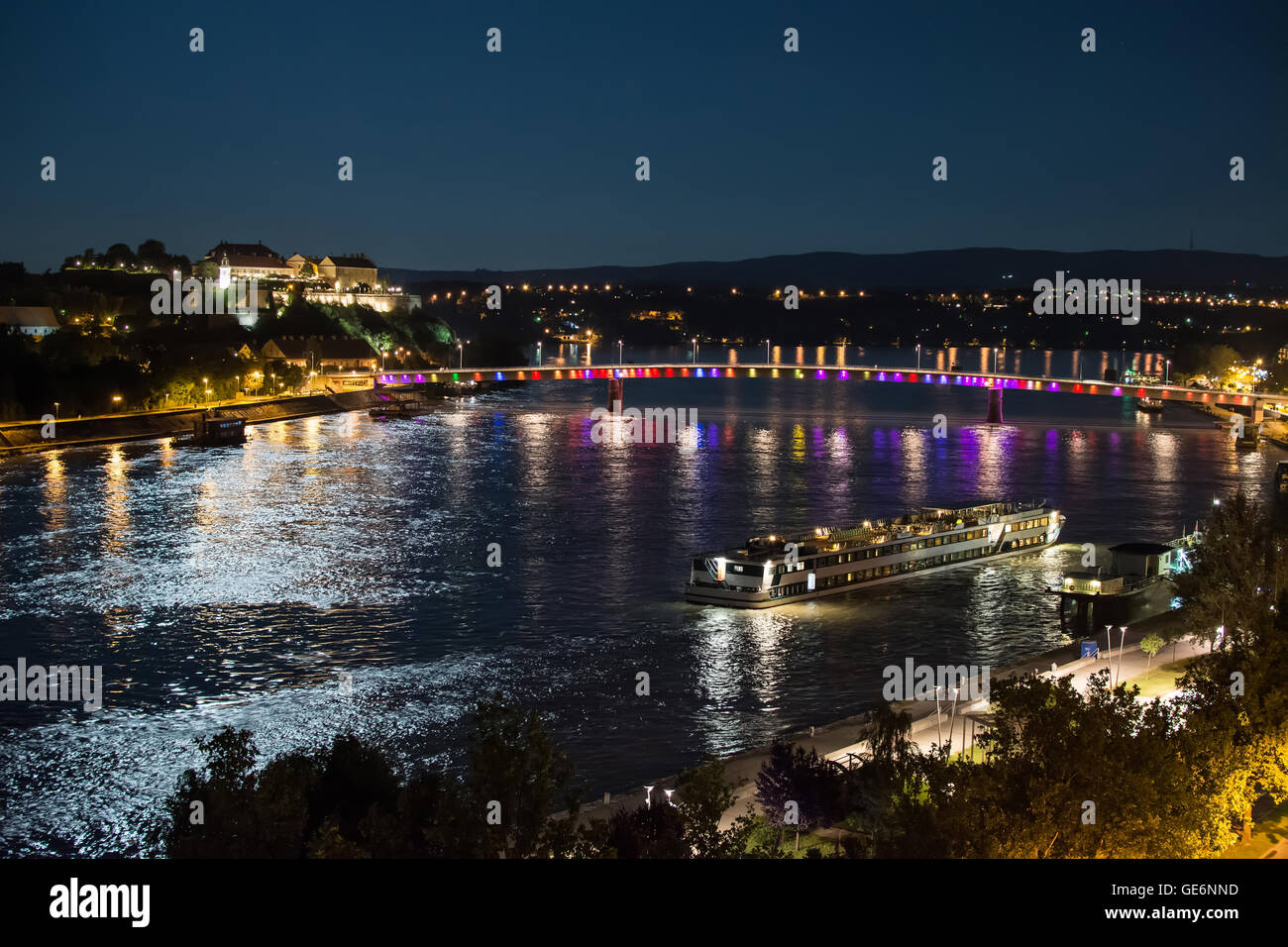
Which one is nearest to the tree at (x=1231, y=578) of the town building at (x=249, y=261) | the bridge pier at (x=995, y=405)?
the bridge pier at (x=995, y=405)

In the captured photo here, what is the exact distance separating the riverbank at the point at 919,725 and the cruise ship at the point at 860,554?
3242 mm

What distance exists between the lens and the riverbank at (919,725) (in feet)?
23.9

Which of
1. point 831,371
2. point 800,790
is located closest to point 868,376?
point 831,371

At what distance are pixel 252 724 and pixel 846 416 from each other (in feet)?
107

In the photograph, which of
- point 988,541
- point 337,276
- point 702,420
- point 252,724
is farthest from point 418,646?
point 337,276

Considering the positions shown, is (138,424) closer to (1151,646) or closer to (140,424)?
(140,424)

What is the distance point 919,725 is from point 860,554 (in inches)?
265

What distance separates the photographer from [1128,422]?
127ft

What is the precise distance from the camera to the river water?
948cm

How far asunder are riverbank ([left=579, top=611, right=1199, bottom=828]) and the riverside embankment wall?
2223 centimetres

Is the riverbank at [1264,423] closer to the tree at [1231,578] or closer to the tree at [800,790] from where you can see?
the tree at [1231,578]

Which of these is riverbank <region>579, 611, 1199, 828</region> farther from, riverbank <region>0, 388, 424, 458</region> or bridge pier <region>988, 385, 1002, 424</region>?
bridge pier <region>988, 385, 1002, 424</region>

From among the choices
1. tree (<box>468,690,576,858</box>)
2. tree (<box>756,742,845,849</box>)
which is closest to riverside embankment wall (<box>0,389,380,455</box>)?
tree (<box>756,742,845,849</box>)
